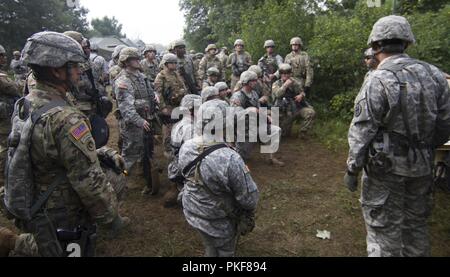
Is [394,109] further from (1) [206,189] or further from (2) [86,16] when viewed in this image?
(2) [86,16]

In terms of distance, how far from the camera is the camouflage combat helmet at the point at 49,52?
2.61m

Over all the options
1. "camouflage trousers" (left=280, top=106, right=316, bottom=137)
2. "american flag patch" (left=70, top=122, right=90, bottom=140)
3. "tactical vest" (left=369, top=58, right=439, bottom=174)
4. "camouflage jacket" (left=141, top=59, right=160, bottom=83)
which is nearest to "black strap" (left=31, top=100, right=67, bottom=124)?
"american flag patch" (left=70, top=122, right=90, bottom=140)

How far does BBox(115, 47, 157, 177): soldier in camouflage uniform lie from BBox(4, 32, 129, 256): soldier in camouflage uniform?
2593 millimetres

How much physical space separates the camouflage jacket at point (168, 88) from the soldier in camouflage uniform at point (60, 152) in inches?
165

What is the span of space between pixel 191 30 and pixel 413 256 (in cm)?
2687

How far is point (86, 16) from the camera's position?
150 feet

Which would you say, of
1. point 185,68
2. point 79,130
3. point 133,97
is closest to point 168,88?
point 185,68

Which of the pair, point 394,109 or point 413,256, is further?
point 413,256

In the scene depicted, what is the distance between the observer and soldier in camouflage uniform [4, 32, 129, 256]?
98.7 inches

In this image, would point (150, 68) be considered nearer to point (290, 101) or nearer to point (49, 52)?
point (290, 101)

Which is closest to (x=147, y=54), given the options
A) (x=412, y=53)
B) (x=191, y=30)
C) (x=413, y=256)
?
(x=412, y=53)

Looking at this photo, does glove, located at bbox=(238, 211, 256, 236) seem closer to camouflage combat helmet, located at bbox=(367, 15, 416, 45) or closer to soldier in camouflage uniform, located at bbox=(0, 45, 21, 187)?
camouflage combat helmet, located at bbox=(367, 15, 416, 45)

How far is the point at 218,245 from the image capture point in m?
3.36

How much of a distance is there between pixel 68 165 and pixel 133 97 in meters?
3.04
